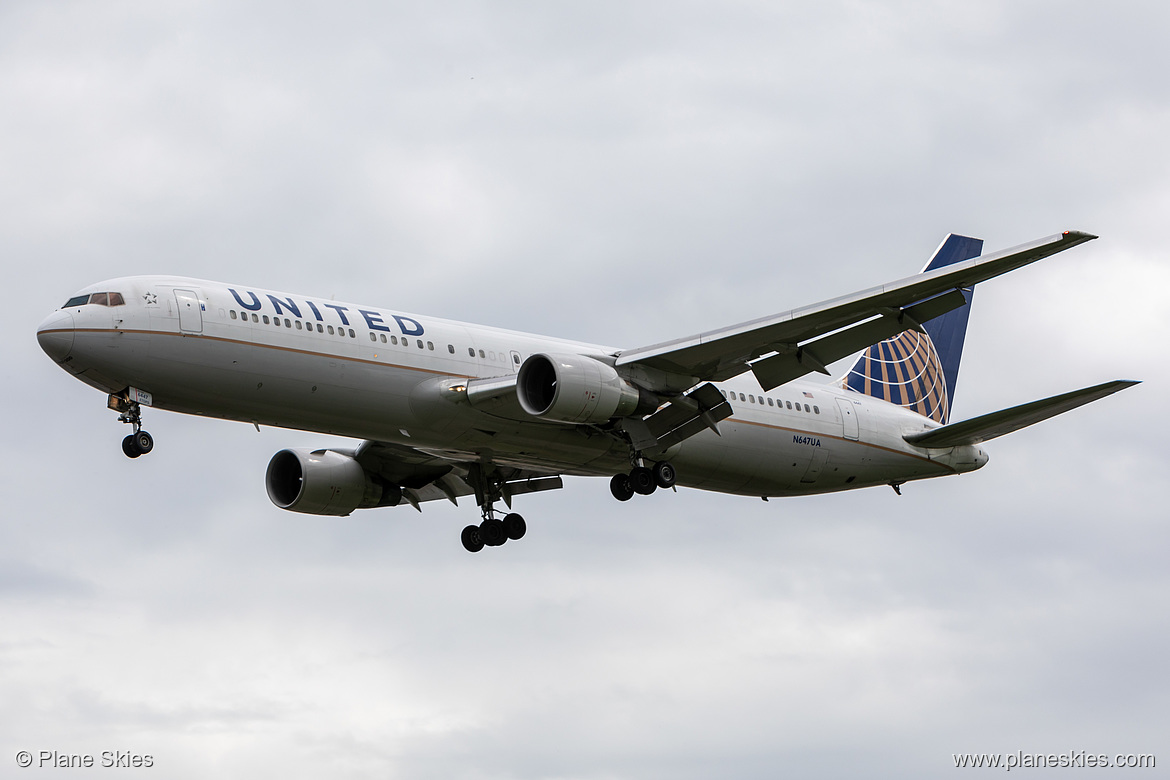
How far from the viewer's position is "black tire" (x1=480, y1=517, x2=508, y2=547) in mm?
39013

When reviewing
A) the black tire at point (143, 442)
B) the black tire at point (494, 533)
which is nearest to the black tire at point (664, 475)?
the black tire at point (494, 533)

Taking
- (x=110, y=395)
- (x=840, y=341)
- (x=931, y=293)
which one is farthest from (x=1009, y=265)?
(x=110, y=395)

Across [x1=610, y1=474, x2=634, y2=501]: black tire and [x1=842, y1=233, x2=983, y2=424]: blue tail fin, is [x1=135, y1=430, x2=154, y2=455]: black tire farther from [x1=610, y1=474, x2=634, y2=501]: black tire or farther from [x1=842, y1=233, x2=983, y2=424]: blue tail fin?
[x1=842, y1=233, x2=983, y2=424]: blue tail fin

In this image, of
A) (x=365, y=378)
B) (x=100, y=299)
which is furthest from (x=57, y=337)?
(x=365, y=378)

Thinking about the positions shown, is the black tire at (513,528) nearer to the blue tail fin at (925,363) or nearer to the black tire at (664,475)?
the black tire at (664,475)

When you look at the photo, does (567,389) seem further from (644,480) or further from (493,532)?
(493,532)

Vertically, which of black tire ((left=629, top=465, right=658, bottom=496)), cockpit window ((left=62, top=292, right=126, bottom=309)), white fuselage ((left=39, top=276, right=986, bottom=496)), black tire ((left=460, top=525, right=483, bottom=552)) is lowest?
black tire ((left=629, top=465, right=658, bottom=496))

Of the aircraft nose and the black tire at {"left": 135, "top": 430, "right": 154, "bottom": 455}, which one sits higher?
the aircraft nose

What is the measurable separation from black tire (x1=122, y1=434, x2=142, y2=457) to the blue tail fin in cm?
2032

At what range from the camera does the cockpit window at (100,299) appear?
29.4 meters

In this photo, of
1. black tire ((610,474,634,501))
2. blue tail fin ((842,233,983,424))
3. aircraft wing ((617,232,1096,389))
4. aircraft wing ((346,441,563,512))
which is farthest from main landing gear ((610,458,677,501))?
blue tail fin ((842,233,983,424))

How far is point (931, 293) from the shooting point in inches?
1173

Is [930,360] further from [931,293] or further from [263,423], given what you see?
[263,423]

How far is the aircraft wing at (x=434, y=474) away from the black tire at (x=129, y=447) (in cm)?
859
